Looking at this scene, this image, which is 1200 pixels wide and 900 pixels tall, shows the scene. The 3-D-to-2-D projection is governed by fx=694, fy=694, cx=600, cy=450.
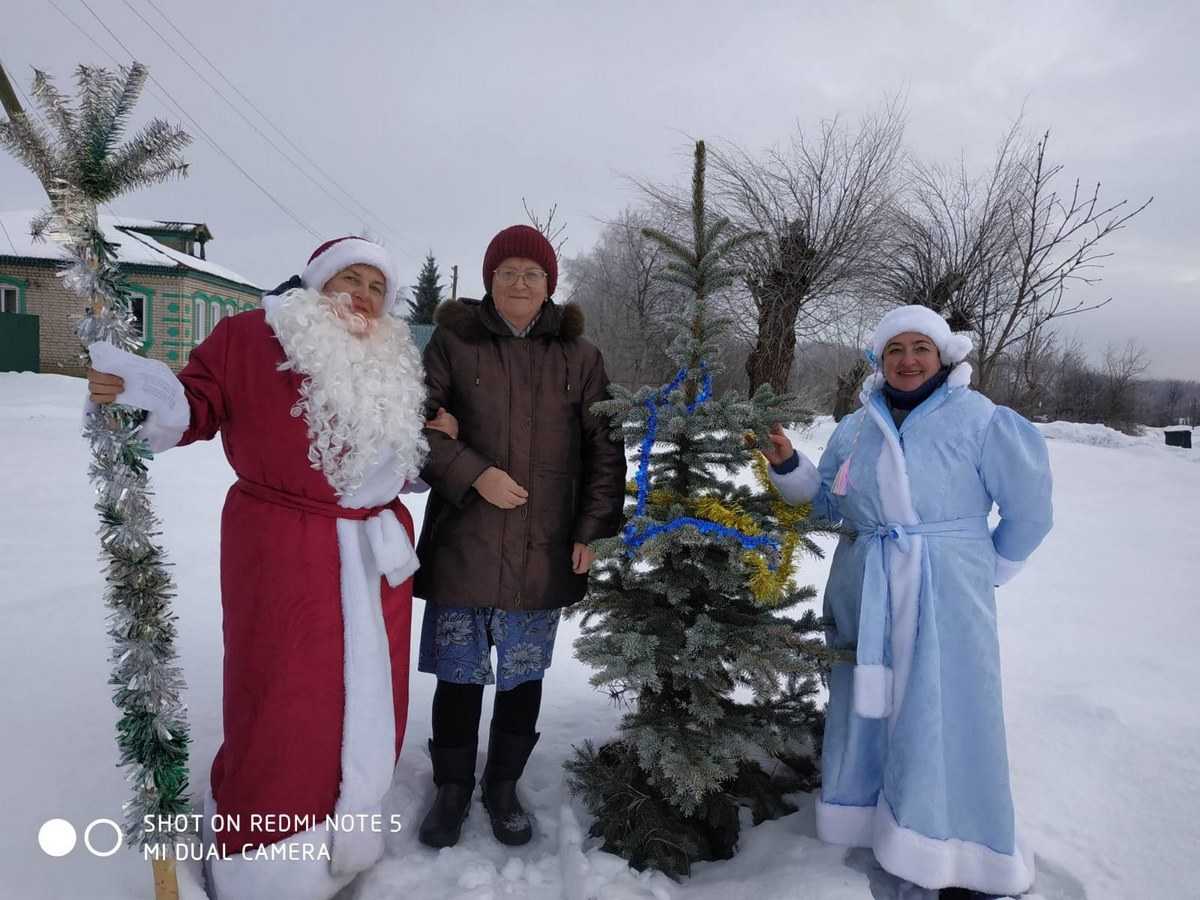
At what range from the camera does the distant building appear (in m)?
16.9

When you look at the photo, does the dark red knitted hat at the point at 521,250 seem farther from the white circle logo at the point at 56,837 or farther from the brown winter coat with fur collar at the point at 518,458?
the white circle logo at the point at 56,837

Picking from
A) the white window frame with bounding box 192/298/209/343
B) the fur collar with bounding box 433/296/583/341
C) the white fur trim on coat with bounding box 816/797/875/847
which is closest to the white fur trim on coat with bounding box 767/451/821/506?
the fur collar with bounding box 433/296/583/341

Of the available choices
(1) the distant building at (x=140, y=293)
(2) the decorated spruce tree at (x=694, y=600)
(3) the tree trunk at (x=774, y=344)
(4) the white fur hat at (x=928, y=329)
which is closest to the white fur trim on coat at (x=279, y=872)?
(2) the decorated spruce tree at (x=694, y=600)

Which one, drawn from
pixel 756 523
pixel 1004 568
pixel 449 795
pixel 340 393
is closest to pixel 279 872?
pixel 449 795

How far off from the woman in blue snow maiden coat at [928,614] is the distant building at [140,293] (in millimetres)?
16945

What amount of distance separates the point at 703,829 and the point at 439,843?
1059 millimetres

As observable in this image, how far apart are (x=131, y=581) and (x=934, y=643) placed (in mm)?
2584

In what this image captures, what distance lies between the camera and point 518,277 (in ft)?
8.93

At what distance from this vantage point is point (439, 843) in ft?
9.02

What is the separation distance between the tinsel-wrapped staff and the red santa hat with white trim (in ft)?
2.11

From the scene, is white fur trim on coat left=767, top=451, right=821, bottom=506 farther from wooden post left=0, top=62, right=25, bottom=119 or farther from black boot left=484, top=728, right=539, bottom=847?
wooden post left=0, top=62, right=25, bottom=119

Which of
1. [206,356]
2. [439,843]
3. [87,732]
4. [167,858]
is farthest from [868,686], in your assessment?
[87,732]

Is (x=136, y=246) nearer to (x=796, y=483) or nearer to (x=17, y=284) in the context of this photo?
(x=17, y=284)

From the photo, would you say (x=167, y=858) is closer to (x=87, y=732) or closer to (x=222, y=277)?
(x=87, y=732)
